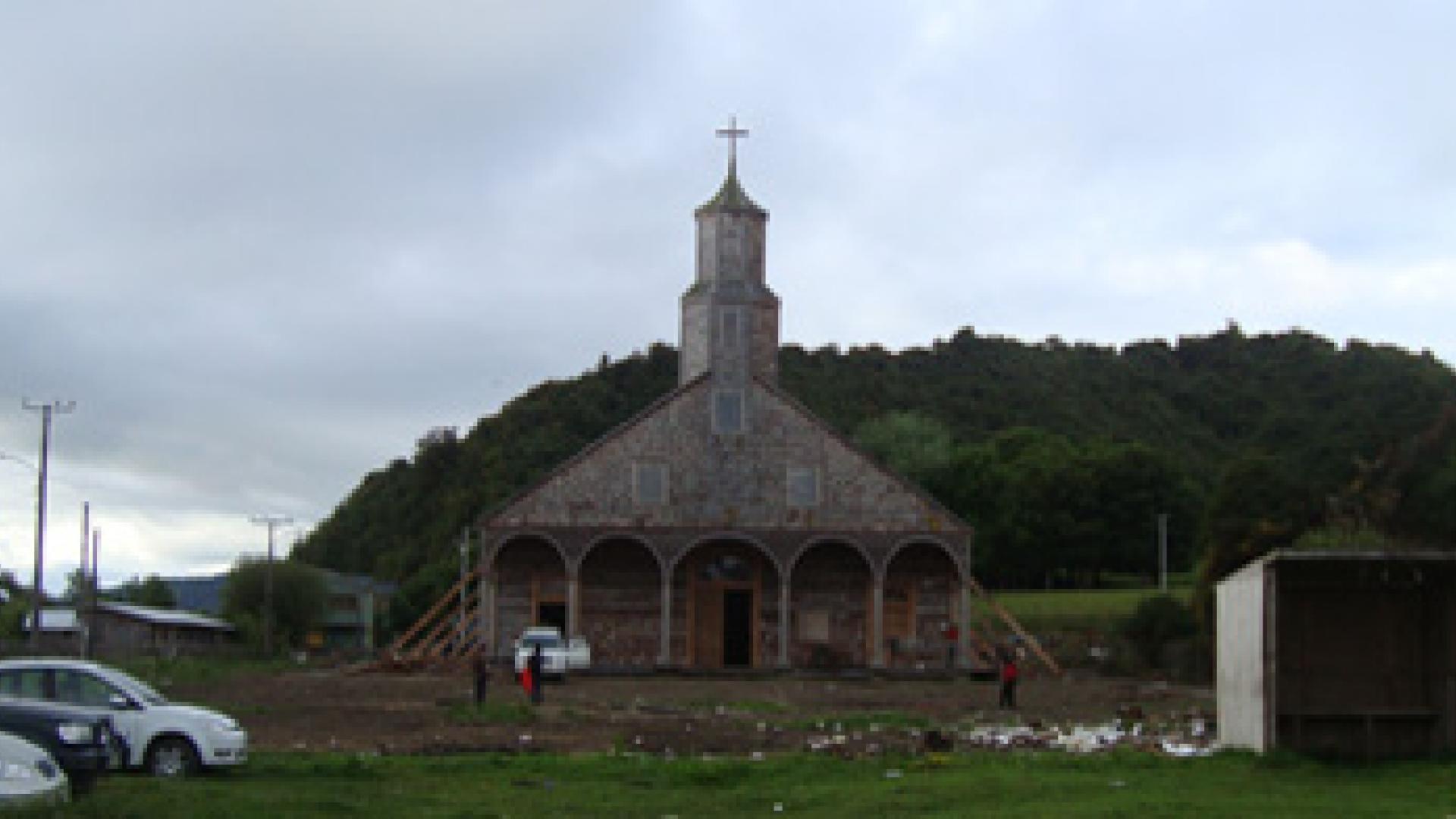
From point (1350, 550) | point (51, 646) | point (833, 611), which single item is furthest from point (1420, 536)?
point (51, 646)

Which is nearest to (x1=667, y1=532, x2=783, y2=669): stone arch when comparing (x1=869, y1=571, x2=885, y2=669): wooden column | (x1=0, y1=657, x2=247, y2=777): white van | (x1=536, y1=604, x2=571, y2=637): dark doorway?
(x1=869, y1=571, x2=885, y2=669): wooden column

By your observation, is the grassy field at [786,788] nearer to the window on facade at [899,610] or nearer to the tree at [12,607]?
the window on facade at [899,610]

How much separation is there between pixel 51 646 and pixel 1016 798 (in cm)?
5153

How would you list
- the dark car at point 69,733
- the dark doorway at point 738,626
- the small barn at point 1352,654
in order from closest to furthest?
the dark car at point 69,733, the small barn at point 1352,654, the dark doorway at point 738,626

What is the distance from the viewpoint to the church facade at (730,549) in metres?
46.4

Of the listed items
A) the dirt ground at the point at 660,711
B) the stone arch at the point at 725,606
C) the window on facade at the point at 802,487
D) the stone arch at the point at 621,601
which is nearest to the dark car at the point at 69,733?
the dirt ground at the point at 660,711

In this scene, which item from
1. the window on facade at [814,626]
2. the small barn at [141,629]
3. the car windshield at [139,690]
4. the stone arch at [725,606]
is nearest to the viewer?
the car windshield at [139,690]

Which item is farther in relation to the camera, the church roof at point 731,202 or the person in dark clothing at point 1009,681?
the church roof at point 731,202

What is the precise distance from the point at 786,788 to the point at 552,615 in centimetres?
3163

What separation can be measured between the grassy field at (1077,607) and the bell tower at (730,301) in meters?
12.7

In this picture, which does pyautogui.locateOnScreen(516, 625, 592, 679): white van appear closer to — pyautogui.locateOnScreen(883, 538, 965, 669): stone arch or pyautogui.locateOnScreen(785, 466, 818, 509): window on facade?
pyautogui.locateOnScreen(785, 466, 818, 509): window on facade

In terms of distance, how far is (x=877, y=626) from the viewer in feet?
151

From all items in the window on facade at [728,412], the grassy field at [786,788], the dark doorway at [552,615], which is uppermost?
the window on facade at [728,412]

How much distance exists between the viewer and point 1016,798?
48.5ft
